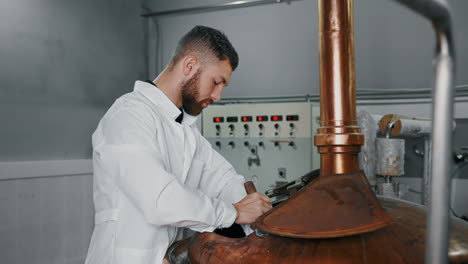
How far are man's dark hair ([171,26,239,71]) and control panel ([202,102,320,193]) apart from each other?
1158 mm

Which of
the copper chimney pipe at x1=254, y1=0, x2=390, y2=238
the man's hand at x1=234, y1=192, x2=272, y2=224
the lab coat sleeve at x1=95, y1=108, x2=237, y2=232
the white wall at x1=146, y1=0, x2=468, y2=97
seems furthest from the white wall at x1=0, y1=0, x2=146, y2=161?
the copper chimney pipe at x1=254, y1=0, x2=390, y2=238

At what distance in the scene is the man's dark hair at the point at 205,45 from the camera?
4.62 ft

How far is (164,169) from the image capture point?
1080mm

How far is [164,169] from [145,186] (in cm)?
7

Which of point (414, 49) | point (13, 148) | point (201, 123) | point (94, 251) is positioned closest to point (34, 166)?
point (13, 148)

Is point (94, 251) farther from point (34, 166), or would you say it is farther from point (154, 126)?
point (34, 166)

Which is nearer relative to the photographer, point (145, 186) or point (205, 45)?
point (145, 186)

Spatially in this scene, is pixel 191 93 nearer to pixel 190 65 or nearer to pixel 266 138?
pixel 190 65

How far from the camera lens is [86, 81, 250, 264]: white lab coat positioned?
1054mm

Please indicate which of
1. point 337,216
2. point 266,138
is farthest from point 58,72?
point 337,216

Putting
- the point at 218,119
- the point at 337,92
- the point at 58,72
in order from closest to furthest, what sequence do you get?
the point at 337,92 < the point at 58,72 < the point at 218,119

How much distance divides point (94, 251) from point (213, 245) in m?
0.54

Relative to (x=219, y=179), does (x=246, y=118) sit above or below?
above

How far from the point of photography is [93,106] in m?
2.78
